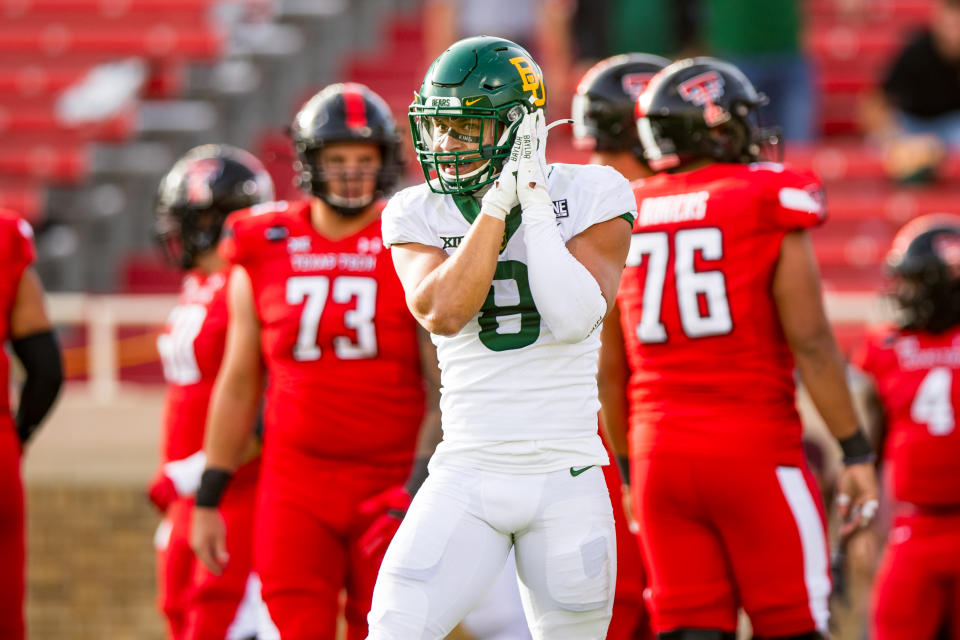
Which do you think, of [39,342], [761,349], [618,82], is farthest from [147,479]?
[761,349]

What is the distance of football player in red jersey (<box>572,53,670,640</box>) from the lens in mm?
4684

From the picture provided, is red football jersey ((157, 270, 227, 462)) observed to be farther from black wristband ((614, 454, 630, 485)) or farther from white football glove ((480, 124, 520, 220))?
white football glove ((480, 124, 520, 220))

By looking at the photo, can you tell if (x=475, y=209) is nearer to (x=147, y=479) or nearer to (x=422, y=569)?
(x=422, y=569)

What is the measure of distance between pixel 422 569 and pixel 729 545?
1180 millimetres

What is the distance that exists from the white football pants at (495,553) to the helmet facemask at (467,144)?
0.63 m

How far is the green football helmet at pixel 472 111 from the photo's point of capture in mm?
3531

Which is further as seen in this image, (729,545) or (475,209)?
(729,545)

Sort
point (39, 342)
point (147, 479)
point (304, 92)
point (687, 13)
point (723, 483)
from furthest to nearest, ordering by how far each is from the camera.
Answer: point (304, 92) < point (687, 13) < point (147, 479) < point (39, 342) < point (723, 483)

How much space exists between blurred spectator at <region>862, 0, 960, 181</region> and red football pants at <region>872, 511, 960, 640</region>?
4779 mm

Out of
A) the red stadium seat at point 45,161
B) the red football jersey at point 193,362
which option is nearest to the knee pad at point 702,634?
the red football jersey at point 193,362

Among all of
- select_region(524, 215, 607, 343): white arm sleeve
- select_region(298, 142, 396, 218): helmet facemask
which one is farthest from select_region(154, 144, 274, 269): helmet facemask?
select_region(524, 215, 607, 343): white arm sleeve

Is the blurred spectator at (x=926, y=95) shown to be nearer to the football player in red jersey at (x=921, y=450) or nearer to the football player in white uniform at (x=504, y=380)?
the football player in red jersey at (x=921, y=450)

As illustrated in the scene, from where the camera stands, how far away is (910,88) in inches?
387

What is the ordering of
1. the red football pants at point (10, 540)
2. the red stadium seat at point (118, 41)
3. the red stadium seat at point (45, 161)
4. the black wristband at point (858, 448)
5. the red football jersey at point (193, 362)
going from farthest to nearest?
1. the red stadium seat at point (118, 41)
2. the red stadium seat at point (45, 161)
3. the red football jersey at point (193, 362)
4. the red football pants at point (10, 540)
5. the black wristband at point (858, 448)
